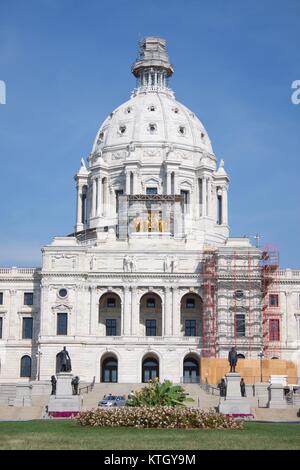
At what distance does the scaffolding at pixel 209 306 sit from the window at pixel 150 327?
6214 mm

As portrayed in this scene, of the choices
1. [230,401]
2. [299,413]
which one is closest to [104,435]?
[230,401]

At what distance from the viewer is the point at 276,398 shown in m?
61.0

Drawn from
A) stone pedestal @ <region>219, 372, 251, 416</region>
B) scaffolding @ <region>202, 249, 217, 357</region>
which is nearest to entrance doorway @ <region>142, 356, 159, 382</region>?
scaffolding @ <region>202, 249, 217, 357</region>

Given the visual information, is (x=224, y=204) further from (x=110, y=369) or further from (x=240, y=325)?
(x=110, y=369)

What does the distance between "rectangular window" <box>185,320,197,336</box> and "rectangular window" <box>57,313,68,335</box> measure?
44.4 feet

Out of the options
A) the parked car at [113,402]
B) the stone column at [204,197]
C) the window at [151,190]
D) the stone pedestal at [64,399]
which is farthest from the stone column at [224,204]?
the stone pedestal at [64,399]

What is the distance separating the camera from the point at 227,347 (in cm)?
9250

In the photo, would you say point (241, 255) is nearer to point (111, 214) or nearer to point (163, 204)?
point (163, 204)

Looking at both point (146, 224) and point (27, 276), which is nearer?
point (27, 276)

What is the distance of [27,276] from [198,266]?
1932 centimetres

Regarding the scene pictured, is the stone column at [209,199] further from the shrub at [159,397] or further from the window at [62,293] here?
→ the shrub at [159,397]

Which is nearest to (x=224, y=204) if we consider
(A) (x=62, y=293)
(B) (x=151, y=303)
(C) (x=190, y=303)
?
(C) (x=190, y=303)

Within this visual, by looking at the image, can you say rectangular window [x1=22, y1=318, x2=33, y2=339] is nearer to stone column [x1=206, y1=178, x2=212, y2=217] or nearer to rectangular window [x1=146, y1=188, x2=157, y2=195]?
rectangular window [x1=146, y1=188, x2=157, y2=195]

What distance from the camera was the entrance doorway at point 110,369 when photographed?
95562 mm
